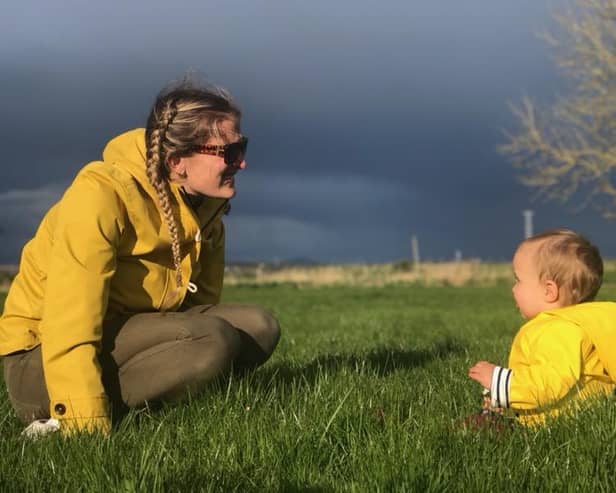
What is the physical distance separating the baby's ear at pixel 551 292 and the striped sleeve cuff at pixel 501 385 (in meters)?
0.40

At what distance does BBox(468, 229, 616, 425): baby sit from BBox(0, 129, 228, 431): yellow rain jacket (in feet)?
5.33

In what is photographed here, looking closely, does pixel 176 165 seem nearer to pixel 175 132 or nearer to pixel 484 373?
pixel 175 132

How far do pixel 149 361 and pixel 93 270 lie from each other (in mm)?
638

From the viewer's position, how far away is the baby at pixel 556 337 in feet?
12.0

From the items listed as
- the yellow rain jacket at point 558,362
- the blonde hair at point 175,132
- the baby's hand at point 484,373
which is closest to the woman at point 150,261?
the blonde hair at point 175,132

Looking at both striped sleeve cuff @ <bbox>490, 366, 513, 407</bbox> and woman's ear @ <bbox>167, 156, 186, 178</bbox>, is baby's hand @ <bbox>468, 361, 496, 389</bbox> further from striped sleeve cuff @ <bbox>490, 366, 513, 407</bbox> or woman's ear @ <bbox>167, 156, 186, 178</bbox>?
woman's ear @ <bbox>167, 156, 186, 178</bbox>

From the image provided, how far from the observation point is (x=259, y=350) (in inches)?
187

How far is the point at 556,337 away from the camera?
364cm

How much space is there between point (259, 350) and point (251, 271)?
135 feet

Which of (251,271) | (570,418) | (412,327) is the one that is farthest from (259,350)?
(251,271)

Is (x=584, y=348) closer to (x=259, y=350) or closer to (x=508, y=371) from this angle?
(x=508, y=371)

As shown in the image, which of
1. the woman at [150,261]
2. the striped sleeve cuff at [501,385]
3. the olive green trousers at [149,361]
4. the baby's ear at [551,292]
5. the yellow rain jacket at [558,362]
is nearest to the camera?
the yellow rain jacket at [558,362]

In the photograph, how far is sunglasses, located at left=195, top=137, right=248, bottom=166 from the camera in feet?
13.9

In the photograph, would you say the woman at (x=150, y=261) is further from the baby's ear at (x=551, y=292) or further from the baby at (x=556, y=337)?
the baby's ear at (x=551, y=292)
